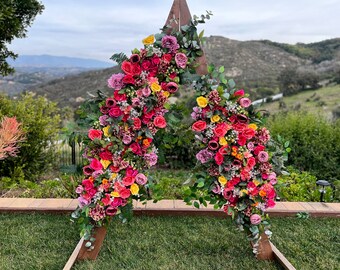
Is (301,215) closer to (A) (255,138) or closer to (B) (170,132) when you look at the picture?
(A) (255,138)

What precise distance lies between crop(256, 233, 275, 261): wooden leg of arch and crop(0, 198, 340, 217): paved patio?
0.79 metres

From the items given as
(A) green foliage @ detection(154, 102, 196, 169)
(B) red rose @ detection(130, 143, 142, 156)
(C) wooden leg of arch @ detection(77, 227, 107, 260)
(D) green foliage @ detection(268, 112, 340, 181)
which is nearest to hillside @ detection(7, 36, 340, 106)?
(D) green foliage @ detection(268, 112, 340, 181)

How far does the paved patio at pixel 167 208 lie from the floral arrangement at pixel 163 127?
93 cm

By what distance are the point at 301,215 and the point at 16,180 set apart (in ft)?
11.7

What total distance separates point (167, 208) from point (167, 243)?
0.61 metres

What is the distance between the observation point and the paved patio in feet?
11.9

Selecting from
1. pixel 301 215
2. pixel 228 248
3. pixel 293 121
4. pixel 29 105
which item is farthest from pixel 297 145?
pixel 29 105

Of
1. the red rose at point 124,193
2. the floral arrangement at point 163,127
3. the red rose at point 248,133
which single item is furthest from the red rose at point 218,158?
the red rose at point 124,193

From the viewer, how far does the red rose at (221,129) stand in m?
2.62

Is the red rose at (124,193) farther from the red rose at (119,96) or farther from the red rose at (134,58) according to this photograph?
the red rose at (134,58)

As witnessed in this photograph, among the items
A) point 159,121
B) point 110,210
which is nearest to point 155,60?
point 159,121

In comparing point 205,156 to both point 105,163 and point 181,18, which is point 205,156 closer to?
point 105,163

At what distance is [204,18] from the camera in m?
2.71

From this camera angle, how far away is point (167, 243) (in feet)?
10.1
